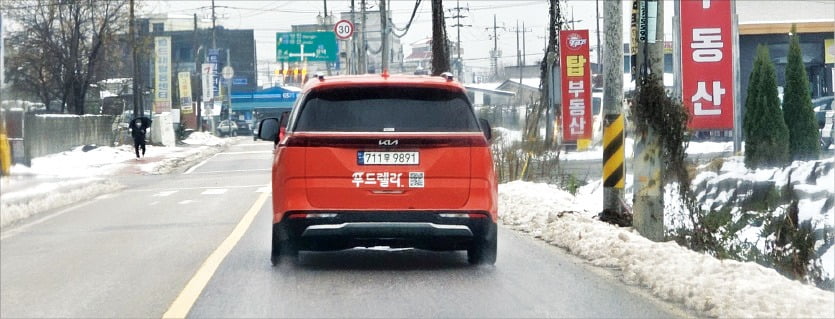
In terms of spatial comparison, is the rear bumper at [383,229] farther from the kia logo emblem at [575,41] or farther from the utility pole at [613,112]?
the kia logo emblem at [575,41]

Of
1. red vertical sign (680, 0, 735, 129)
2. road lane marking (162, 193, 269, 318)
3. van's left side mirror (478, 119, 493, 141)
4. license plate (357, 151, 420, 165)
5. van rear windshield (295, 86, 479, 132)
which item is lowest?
road lane marking (162, 193, 269, 318)

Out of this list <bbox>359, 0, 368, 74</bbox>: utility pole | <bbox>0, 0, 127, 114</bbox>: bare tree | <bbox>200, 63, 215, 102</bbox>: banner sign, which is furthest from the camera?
<bbox>200, 63, 215, 102</bbox>: banner sign

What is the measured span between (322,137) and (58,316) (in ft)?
8.74

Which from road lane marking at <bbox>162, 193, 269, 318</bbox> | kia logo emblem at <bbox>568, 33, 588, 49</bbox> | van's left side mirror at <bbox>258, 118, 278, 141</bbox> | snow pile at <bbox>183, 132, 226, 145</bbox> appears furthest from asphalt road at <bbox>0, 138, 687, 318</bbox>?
snow pile at <bbox>183, 132, 226, 145</bbox>

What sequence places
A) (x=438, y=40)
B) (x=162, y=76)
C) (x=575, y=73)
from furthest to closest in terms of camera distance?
(x=162, y=76), (x=438, y=40), (x=575, y=73)

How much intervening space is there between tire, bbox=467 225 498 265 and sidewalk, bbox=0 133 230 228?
3516 mm

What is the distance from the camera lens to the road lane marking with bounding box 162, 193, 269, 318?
875 cm

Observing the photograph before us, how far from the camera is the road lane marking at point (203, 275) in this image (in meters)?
8.75

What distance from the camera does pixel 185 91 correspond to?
73812 mm

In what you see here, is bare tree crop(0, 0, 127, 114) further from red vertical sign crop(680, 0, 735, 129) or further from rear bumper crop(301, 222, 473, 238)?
red vertical sign crop(680, 0, 735, 129)

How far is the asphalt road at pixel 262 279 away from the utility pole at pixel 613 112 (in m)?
1.15

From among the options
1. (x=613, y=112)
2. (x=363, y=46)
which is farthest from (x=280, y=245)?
(x=363, y=46)

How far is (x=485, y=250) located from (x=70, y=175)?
4239mm

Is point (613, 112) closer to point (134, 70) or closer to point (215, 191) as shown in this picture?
point (215, 191)
